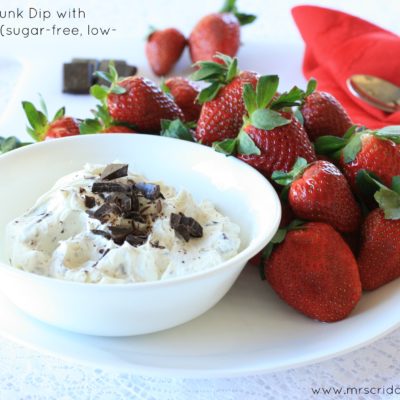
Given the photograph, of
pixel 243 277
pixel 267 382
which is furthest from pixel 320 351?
pixel 243 277

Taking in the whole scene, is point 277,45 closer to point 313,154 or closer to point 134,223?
point 313,154

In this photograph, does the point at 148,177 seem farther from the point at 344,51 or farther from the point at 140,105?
the point at 344,51

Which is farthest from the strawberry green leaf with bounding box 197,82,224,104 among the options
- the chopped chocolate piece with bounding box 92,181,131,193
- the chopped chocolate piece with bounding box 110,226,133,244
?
the chopped chocolate piece with bounding box 110,226,133,244

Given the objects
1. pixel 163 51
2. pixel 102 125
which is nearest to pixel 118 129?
pixel 102 125

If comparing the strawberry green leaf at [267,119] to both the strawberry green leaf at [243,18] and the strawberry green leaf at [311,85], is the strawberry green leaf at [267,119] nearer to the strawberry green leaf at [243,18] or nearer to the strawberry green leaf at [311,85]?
the strawberry green leaf at [311,85]

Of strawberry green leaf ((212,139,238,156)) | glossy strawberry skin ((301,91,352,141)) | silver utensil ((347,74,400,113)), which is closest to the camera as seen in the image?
strawberry green leaf ((212,139,238,156))

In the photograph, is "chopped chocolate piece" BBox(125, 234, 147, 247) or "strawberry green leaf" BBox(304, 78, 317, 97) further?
"strawberry green leaf" BBox(304, 78, 317, 97)

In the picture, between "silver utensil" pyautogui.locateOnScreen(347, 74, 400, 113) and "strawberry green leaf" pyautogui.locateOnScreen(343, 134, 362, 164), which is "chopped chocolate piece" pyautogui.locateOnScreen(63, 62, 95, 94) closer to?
"silver utensil" pyautogui.locateOnScreen(347, 74, 400, 113)

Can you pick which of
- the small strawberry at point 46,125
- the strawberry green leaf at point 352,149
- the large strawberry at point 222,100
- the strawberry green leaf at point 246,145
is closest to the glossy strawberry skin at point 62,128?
the small strawberry at point 46,125
